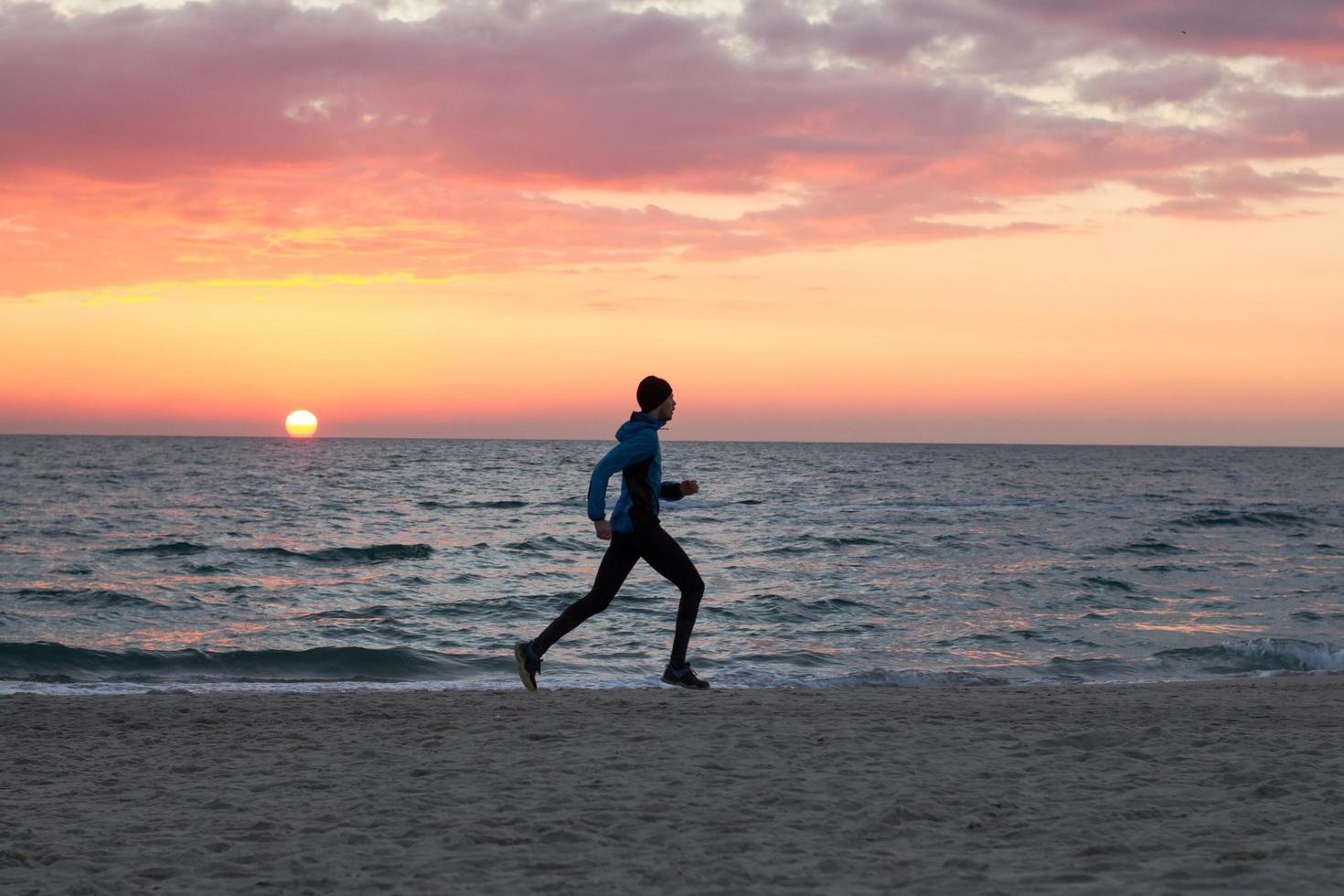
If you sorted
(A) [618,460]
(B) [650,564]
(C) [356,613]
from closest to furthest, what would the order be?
(A) [618,460] < (B) [650,564] < (C) [356,613]

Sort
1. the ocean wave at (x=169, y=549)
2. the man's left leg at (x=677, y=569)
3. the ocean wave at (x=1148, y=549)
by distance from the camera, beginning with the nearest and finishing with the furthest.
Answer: the man's left leg at (x=677, y=569), the ocean wave at (x=169, y=549), the ocean wave at (x=1148, y=549)

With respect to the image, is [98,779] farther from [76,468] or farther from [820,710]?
[76,468]

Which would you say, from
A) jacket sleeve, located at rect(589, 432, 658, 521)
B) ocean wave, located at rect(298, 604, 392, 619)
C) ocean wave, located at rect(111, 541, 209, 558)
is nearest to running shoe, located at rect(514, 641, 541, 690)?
jacket sleeve, located at rect(589, 432, 658, 521)

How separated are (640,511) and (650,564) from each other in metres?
0.40

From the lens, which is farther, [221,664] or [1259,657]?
[1259,657]

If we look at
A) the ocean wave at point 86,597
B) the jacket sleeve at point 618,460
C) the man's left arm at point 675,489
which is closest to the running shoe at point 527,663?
the jacket sleeve at point 618,460

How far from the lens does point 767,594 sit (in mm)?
17953

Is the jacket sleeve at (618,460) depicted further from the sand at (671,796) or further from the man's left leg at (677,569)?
the sand at (671,796)

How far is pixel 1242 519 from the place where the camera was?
37.0 metres

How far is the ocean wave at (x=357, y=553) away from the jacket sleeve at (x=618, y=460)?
16.0m

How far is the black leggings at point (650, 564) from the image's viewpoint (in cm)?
814

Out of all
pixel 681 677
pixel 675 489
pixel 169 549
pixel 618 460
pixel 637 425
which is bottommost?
pixel 169 549

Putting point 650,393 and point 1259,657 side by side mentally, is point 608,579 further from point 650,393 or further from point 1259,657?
point 1259,657

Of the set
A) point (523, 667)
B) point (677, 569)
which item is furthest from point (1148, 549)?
point (523, 667)
